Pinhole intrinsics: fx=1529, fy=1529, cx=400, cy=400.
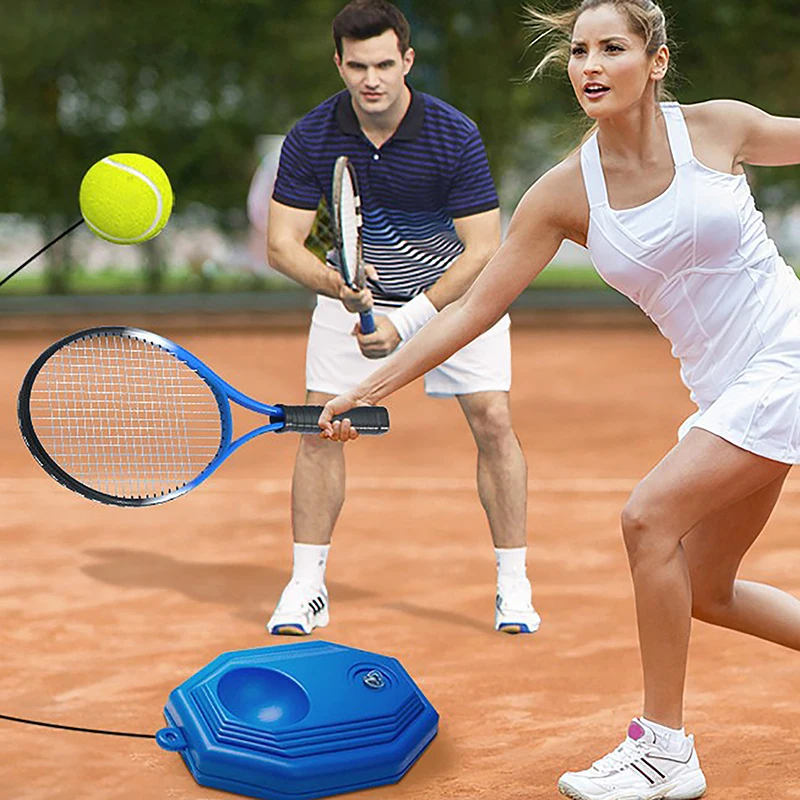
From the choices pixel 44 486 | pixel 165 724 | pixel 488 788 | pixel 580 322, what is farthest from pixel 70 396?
pixel 580 322

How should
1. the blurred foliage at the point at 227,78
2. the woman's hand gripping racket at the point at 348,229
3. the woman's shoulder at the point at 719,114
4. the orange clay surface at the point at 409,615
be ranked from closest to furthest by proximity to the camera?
the woman's shoulder at the point at 719,114
the orange clay surface at the point at 409,615
the woman's hand gripping racket at the point at 348,229
the blurred foliage at the point at 227,78

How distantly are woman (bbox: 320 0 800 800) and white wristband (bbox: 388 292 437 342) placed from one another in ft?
3.79

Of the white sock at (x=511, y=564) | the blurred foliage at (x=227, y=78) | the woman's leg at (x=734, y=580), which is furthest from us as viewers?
the blurred foliage at (x=227, y=78)

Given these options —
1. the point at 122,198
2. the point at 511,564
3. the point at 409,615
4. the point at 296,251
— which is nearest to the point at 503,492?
the point at 511,564

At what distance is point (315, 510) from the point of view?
468cm

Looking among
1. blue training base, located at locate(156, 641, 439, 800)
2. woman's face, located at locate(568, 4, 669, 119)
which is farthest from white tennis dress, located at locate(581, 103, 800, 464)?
blue training base, located at locate(156, 641, 439, 800)

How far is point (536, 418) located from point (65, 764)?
18.5 feet

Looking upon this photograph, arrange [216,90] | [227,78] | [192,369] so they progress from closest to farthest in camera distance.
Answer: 1. [192,369]
2. [216,90]
3. [227,78]

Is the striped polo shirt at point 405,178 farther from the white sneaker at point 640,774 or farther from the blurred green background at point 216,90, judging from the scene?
the blurred green background at point 216,90

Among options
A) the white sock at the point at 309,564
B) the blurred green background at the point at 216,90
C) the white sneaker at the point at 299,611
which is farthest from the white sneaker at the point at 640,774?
the blurred green background at the point at 216,90

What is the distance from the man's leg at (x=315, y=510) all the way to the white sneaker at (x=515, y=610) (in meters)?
0.53

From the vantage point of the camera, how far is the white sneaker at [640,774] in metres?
3.10

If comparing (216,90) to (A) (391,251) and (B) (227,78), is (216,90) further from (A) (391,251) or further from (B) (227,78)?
(A) (391,251)

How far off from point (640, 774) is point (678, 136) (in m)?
1.29
